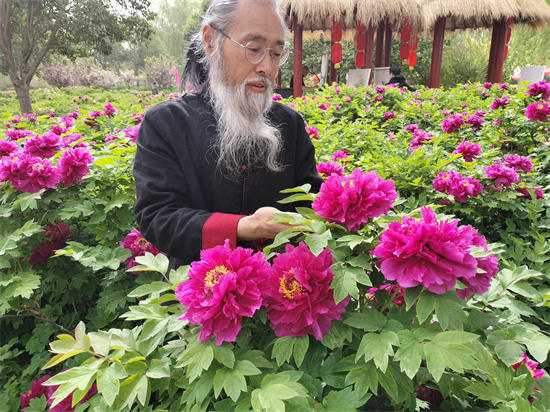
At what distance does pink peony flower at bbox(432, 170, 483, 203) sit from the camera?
249cm

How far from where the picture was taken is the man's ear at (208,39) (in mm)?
1604

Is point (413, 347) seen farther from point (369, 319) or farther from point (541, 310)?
point (541, 310)

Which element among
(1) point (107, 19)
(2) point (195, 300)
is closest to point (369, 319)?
(2) point (195, 300)

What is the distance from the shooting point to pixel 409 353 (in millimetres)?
869

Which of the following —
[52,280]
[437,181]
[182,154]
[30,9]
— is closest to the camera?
[182,154]

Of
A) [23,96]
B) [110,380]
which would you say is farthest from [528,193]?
[23,96]

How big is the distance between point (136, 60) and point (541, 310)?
64582 mm

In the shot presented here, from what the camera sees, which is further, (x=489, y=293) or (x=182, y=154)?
(x=182, y=154)

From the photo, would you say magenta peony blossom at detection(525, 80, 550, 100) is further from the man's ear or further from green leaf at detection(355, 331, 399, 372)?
green leaf at detection(355, 331, 399, 372)

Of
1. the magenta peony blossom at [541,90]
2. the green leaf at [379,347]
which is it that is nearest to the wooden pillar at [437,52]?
the magenta peony blossom at [541,90]

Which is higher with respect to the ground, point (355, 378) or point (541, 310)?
point (355, 378)

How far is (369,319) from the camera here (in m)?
0.95

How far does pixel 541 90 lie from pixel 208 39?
3660mm

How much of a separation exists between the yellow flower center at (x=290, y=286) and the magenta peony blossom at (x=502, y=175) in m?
2.20
